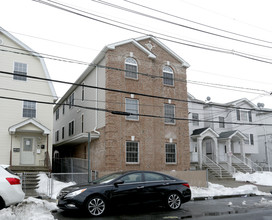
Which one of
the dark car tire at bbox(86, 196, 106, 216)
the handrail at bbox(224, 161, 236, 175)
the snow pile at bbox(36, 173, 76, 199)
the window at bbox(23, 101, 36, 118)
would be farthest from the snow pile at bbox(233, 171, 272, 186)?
the dark car tire at bbox(86, 196, 106, 216)

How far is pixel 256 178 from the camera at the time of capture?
24703mm

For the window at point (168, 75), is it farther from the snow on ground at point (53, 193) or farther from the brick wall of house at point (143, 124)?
the snow on ground at point (53, 193)

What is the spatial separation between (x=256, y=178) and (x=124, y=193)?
18.1m

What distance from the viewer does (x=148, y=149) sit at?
20859 millimetres

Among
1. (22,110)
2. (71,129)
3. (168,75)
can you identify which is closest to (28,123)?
(22,110)

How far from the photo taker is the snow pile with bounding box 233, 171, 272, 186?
2382 centimetres

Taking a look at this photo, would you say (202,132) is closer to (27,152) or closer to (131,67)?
(131,67)

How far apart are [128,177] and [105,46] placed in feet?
39.4

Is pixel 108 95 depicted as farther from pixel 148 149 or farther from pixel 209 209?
pixel 209 209

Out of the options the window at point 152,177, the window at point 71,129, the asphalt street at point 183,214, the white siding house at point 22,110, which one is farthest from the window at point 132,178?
the window at point 71,129

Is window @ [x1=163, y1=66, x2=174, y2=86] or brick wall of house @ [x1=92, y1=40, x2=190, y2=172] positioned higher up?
window @ [x1=163, y1=66, x2=174, y2=86]

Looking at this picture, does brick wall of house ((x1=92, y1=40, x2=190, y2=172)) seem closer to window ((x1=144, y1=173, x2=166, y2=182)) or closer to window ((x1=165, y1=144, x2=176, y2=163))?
window ((x1=165, y1=144, x2=176, y2=163))

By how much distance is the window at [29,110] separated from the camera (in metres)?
20.3

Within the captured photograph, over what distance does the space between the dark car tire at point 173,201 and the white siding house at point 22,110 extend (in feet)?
36.0
